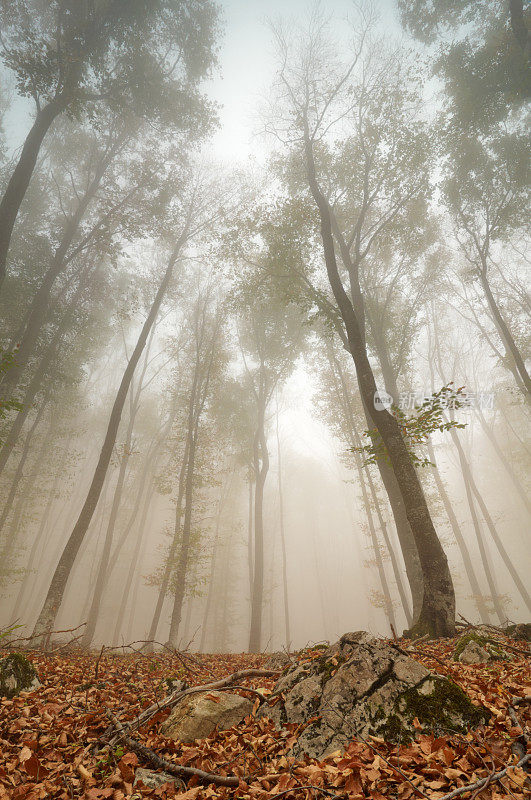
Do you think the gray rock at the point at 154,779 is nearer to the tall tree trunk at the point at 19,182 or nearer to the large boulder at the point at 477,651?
the large boulder at the point at 477,651

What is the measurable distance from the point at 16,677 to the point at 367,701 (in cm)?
416

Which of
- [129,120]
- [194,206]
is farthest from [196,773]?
[129,120]

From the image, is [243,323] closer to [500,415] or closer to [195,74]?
→ [195,74]

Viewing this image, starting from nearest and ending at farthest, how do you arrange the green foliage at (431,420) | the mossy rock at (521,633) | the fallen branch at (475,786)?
1. the fallen branch at (475,786)
2. the mossy rock at (521,633)
3. the green foliage at (431,420)

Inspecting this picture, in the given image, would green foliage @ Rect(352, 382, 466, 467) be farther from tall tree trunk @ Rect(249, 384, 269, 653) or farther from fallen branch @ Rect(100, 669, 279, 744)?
tall tree trunk @ Rect(249, 384, 269, 653)

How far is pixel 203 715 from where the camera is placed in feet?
9.21

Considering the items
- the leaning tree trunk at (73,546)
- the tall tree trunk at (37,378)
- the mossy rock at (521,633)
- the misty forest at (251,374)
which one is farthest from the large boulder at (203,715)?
the tall tree trunk at (37,378)

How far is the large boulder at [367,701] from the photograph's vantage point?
2.30m

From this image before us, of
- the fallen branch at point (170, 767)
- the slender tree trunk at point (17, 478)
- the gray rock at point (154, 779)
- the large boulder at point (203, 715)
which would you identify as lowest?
the gray rock at point (154, 779)

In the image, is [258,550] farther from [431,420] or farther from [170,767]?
[170,767]

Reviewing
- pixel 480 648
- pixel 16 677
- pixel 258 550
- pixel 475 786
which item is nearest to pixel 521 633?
pixel 480 648

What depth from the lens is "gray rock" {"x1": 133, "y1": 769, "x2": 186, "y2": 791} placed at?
2.21 meters

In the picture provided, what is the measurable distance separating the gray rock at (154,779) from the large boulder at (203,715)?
0.40m

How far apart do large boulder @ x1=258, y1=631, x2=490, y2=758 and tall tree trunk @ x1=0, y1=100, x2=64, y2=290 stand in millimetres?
10435
